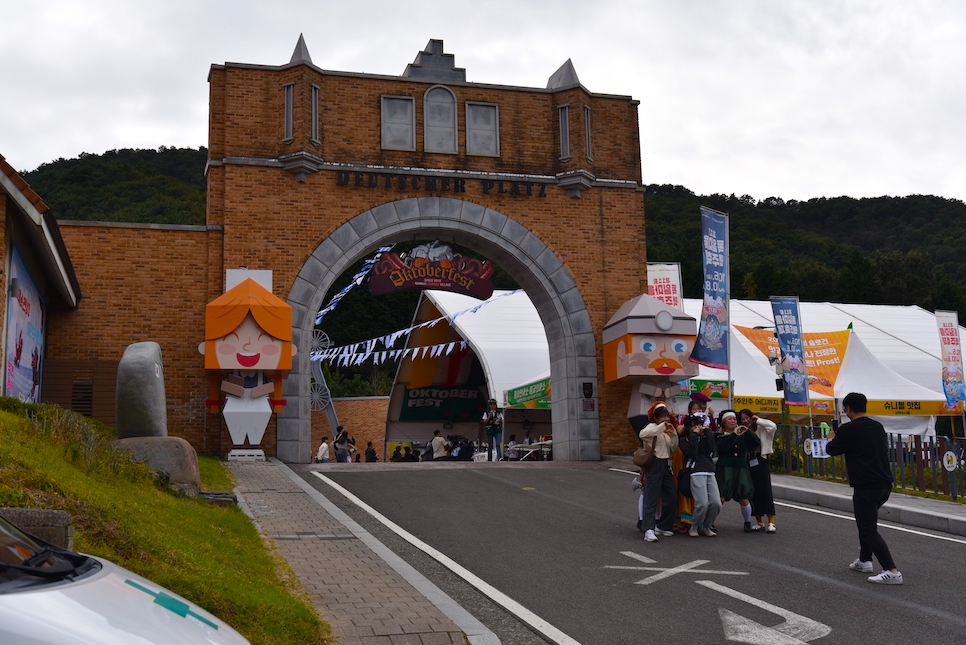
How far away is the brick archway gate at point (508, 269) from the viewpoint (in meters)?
20.1

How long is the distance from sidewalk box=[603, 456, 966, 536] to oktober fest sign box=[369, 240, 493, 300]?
8.91 m

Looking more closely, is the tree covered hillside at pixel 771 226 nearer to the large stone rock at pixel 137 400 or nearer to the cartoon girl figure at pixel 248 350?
the cartoon girl figure at pixel 248 350

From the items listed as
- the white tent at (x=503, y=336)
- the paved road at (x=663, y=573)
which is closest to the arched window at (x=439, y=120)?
the white tent at (x=503, y=336)

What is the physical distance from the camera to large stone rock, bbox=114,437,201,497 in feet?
32.6

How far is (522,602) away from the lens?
23.0 feet

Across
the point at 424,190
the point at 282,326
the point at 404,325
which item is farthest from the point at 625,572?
the point at 404,325

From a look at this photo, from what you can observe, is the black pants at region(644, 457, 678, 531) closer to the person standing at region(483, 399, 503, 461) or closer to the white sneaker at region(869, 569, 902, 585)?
the white sneaker at region(869, 569, 902, 585)

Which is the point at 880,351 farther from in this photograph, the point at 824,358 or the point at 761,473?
the point at 761,473

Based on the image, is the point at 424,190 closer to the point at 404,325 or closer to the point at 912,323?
the point at 912,323

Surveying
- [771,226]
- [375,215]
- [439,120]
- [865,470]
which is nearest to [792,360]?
[439,120]

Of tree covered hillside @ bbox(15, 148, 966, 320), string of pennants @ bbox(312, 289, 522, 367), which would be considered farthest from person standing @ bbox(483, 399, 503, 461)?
tree covered hillside @ bbox(15, 148, 966, 320)

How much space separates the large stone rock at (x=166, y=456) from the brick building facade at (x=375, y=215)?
8.94 meters

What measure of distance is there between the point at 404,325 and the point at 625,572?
56903 mm

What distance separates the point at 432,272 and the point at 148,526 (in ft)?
50.8
